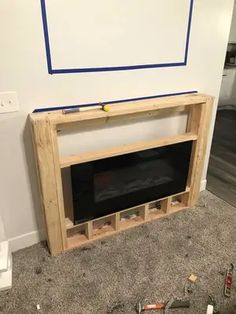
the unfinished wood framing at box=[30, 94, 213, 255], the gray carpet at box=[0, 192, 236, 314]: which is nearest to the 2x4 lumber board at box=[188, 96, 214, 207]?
the unfinished wood framing at box=[30, 94, 213, 255]

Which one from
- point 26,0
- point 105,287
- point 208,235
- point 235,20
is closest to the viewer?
point 26,0

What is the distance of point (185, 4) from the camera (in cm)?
165

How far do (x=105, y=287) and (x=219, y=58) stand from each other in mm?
1817

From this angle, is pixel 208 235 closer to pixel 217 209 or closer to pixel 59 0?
pixel 217 209

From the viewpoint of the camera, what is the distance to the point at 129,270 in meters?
1.63

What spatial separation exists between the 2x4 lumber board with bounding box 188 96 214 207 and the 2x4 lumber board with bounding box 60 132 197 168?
0.23 ft

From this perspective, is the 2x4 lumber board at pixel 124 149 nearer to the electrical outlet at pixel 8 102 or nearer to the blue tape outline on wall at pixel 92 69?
the electrical outlet at pixel 8 102

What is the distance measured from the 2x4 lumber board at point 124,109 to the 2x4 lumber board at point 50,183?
0.08 m

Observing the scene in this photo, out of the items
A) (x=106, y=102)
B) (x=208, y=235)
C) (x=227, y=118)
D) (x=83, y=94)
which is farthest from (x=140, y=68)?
(x=227, y=118)

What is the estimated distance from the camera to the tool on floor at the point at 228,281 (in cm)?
148

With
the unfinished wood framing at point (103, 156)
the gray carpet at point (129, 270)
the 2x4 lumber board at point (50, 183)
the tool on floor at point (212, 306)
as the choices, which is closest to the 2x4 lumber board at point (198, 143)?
the unfinished wood framing at point (103, 156)

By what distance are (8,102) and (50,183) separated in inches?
20.4

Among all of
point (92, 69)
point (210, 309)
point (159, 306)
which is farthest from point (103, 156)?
point (210, 309)

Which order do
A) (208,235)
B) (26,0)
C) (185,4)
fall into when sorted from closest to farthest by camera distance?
(26,0), (185,4), (208,235)
